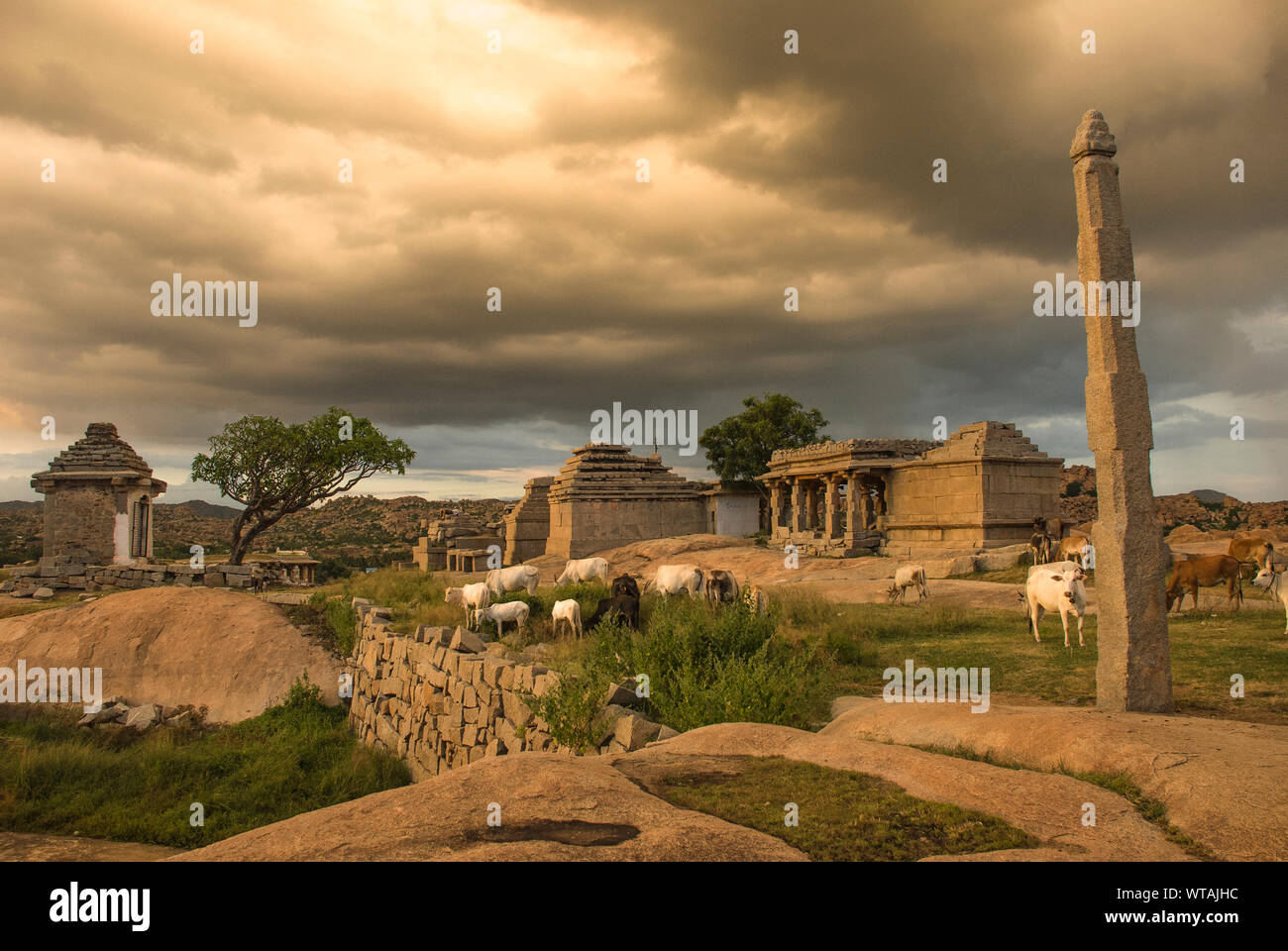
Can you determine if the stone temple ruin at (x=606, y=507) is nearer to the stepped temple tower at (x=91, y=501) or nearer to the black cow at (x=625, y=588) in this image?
the stepped temple tower at (x=91, y=501)

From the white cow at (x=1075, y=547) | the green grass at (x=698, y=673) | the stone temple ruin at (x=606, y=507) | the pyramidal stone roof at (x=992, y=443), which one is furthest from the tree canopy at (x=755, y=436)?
the green grass at (x=698, y=673)

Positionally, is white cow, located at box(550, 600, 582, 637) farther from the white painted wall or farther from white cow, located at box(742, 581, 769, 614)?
the white painted wall

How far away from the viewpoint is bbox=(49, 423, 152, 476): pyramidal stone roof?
25312 millimetres

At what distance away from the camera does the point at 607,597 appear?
48.9ft

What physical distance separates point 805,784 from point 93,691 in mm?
14576

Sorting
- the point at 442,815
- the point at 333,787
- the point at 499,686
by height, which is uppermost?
the point at 442,815

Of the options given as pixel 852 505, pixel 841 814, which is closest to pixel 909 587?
pixel 852 505

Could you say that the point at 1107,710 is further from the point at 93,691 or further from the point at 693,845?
the point at 93,691

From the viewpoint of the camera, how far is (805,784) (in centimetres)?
473

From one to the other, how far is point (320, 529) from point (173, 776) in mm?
68992

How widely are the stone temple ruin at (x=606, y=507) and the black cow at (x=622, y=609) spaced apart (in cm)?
1981

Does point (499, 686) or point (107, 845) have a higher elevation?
point (499, 686)

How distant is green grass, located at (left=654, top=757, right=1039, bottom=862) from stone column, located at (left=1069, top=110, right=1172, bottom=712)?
3.48 meters
